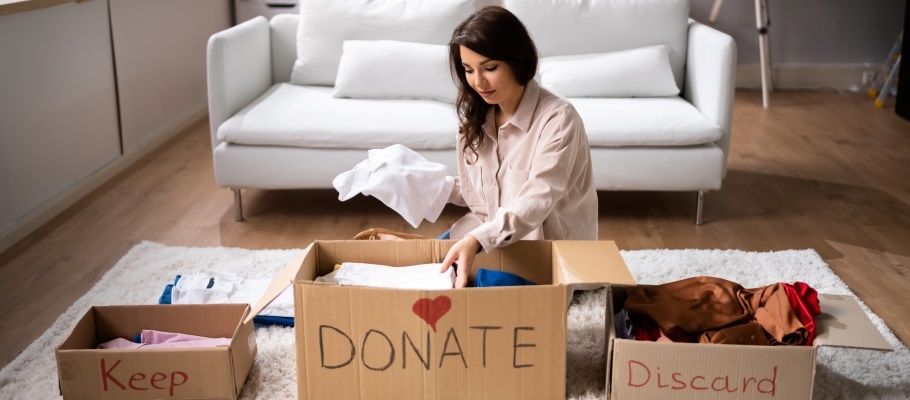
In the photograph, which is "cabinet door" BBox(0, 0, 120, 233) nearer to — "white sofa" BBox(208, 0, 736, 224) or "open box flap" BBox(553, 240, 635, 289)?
"white sofa" BBox(208, 0, 736, 224)

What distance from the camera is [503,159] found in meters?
2.19

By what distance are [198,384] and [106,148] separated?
2163 millimetres

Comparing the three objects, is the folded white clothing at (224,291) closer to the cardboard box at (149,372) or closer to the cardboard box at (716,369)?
the cardboard box at (149,372)

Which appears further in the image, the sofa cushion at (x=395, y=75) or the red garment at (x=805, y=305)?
the sofa cushion at (x=395, y=75)

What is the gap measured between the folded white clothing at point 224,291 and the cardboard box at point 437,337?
2.00 feet

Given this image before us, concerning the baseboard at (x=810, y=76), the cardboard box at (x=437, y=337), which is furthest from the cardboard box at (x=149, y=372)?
the baseboard at (x=810, y=76)

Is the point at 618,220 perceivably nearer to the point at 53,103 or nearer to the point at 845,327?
the point at 845,327

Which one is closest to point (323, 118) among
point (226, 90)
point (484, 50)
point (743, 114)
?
point (226, 90)

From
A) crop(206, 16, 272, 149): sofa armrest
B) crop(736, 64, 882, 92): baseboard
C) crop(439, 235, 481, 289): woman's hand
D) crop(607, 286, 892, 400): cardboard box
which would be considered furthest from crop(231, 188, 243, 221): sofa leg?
crop(736, 64, 882, 92): baseboard

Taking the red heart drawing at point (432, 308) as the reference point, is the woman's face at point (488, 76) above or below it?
above

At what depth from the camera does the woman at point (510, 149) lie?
6.24 ft

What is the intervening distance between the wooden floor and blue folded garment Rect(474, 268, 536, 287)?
108cm

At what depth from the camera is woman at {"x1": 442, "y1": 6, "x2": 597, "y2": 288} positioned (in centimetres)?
190

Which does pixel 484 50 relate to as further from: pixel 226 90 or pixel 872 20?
pixel 872 20
